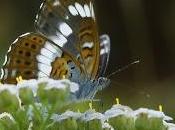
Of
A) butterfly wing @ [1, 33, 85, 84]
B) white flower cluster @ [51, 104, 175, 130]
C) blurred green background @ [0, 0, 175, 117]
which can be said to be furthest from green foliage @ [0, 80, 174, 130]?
blurred green background @ [0, 0, 175, 117]

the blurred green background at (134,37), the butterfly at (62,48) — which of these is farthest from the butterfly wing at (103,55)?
the blurred green background at (134,37)

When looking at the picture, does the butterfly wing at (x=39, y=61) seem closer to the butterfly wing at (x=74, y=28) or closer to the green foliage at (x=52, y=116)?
the butterfly wing at (x=74, y=28)

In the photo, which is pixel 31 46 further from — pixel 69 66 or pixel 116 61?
pixel 116 61

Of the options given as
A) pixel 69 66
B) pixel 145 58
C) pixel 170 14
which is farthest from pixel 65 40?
pixel 170 14

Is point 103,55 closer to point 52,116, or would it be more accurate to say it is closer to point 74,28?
point 74,28

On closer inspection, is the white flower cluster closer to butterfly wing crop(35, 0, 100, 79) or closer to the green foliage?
the green foliage
